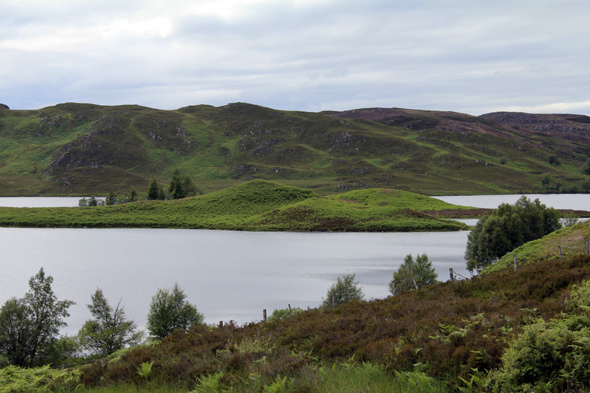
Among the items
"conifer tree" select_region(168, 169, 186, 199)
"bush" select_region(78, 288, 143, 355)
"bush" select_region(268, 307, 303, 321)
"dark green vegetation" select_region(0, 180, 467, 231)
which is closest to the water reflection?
"bush" select_region(78, 288, 143, 355)

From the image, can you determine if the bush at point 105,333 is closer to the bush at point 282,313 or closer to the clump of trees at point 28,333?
the clump of trees at point 28,333

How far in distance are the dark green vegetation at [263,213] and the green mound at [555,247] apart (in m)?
64.6

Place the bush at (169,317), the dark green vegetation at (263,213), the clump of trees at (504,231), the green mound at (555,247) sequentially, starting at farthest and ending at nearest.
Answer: the dark green vegetation at (263,213) < the clump of trees at (504,231) < the bush at (169,317) < the green mound at (555,247)

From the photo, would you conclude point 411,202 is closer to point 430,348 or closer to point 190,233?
point 190,233

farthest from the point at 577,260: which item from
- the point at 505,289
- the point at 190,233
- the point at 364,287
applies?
the point at 190,233

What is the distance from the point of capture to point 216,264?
62.8 m

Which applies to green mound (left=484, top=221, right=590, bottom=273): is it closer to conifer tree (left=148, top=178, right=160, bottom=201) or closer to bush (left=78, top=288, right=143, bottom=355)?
bush (left=78, top=288, right=143, bottom=355)

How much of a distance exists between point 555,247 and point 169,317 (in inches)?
1175

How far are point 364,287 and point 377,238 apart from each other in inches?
1772

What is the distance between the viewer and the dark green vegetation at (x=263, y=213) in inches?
4294

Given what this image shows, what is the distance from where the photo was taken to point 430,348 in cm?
945

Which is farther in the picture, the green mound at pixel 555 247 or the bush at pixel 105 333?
the green mound at pixel 555 247

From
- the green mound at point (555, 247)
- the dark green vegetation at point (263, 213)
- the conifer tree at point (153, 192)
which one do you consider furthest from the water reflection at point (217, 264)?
the conifer tree at point (153, 192)

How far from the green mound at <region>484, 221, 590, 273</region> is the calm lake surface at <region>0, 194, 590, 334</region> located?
12901 millimetres
